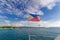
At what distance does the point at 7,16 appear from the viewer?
3154 mm

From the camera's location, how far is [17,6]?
3.17 meters

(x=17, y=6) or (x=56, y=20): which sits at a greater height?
(x=17, y=6)

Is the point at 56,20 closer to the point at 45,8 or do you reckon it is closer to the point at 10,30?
the point at 45,8

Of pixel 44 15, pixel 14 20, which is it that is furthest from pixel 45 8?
pixel 14 20

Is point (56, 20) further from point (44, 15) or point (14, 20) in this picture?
point (14, 20)

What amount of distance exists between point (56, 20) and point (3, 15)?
91 centimetres

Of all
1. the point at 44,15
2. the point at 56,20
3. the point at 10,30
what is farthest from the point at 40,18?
the point at 10,30

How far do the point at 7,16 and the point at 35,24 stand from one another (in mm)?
500

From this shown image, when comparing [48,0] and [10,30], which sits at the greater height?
[48,0]

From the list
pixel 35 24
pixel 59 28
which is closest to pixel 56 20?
pixel 59 28

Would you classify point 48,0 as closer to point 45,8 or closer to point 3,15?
point 45,8

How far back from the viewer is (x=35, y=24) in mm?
3146

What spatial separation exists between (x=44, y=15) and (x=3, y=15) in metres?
0.70

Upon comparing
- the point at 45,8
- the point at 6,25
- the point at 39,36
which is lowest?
the point at 39,36
